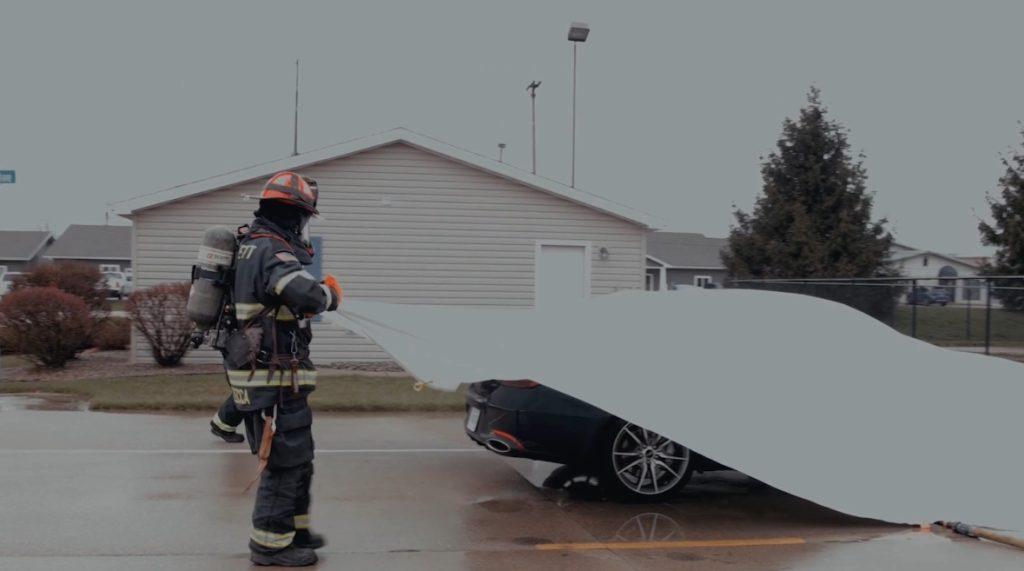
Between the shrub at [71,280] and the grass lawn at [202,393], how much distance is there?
540cm

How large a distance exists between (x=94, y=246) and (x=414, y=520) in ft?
194

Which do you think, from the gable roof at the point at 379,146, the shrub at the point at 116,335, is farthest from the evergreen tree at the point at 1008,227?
the shrub at the point at 116,335

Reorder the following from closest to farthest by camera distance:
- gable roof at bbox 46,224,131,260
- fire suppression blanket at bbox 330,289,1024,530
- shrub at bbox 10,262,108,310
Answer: fire suppression blanket at bbox 330,289,1024,530 → shrub at bbox 10,262,108,310 → gable roof at bbox 46,224,131,260

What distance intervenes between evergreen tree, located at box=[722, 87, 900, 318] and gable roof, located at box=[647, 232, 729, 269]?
1107 inches

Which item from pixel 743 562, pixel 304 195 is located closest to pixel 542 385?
pixel 743 562

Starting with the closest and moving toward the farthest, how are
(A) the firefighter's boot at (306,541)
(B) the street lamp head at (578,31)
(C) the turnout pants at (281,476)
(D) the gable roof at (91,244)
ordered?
(C) the turnout pants at (281,476)
(A) the firefighter's boot at (306,541)
(B) the street lamp head at (578,31)
(D) the gable roof at (91,244)

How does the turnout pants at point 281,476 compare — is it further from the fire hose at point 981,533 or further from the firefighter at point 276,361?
the fire hose at point 981,533

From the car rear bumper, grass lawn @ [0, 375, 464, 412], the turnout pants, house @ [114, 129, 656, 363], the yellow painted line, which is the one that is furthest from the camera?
house @ [114, 129, 656, 363]

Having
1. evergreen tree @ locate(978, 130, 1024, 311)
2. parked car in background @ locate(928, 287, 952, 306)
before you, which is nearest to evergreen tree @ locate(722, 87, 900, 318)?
evergreen tree @ locate(978, 130, 1024, 311)

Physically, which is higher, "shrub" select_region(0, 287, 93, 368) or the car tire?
"shrub" select_region(0, 287, 93, 368)

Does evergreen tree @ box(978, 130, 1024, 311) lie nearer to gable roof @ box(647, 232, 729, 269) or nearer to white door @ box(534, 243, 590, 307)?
white door @ box(534, 243, 590, 307)

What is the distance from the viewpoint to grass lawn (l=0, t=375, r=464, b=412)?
36.1 feet

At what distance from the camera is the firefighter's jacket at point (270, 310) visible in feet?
16.7

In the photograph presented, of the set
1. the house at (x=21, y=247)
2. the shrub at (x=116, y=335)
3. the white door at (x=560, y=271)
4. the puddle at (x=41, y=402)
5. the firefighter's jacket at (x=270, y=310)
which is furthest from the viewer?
the house at (x=21, y=247)
